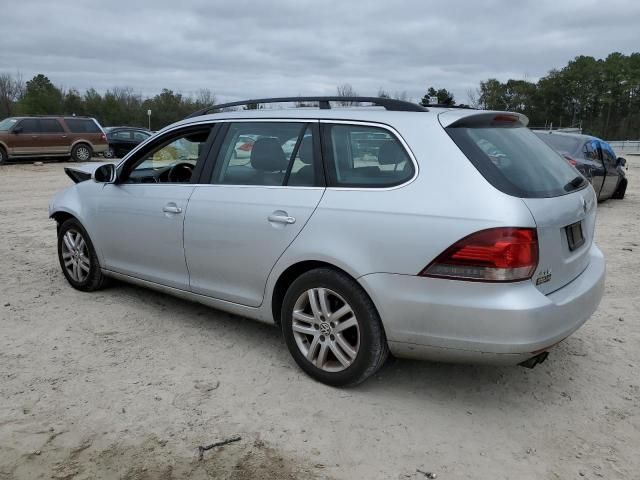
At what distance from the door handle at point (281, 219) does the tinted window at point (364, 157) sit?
0.33m

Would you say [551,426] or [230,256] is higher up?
[230,256]

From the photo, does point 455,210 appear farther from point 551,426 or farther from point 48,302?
point 48,302

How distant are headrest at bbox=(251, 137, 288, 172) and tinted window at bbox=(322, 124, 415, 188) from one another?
0.35 m

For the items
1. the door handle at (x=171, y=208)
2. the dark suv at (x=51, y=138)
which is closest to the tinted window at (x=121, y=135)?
the dark suv at (x=51, y=138)

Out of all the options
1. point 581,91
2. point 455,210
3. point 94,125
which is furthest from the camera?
point 581,91

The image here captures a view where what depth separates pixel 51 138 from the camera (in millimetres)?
20953

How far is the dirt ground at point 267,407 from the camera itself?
278 centimetres

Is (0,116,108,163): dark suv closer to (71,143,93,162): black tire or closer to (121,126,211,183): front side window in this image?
(71,143,93,162): black tire

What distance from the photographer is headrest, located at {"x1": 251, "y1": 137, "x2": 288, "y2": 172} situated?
3744mm

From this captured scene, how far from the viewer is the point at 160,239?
434cm

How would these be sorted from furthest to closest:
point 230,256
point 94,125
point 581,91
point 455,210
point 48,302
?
point 581,91 → point 94,125 → point 48,302 → point 230,256 → point 455,210

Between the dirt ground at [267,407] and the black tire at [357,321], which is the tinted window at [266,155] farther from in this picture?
the dirt ground at [267,407]

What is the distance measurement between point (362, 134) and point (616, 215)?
8.66m

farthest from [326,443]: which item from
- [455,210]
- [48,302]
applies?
[48,302]
